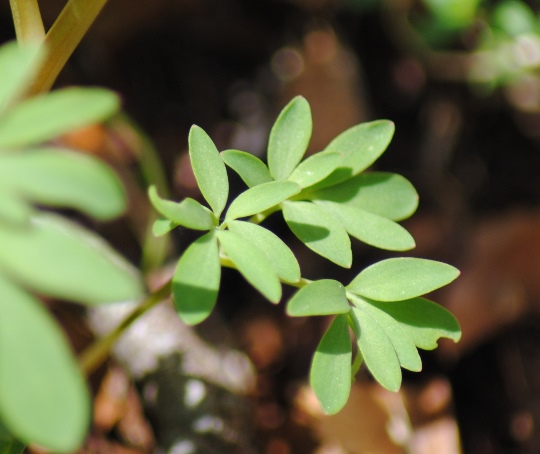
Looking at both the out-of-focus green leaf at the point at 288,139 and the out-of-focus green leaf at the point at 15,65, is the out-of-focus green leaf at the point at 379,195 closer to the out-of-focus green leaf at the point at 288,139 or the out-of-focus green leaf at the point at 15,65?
the out-of-focus green leaf at the point at 288,139

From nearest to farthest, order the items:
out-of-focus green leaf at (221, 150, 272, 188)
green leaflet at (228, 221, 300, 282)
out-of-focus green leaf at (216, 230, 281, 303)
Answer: out-of-focus green leaf at (216, 230, 281, 303) < green leaflet at (228, 221, 300, 282) < out-of-focus green leaf at (221, 150, 272, 188)

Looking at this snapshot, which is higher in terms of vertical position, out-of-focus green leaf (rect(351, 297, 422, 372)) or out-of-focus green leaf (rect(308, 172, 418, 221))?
out-of-focus green leaf (rect(308, 172, 418, 221))

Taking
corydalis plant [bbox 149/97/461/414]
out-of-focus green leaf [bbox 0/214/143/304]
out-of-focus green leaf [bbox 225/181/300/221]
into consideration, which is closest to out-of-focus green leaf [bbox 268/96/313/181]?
corydalis plant [bbox 149/97/461/414]

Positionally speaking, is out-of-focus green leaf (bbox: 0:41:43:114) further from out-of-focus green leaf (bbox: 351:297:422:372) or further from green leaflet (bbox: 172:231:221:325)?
out-of-focus green leaf (bbox: 351:297:422:372)

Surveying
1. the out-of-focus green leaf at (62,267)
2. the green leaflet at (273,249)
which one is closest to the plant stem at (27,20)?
the green leaflet at (273,249)

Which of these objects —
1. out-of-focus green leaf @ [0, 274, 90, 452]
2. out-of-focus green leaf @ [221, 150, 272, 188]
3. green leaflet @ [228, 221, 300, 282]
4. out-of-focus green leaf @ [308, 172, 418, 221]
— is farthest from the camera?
out-of-focus green leaf @ [308, 172, 418, 221]

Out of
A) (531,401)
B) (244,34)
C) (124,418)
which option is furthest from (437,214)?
(124,418)

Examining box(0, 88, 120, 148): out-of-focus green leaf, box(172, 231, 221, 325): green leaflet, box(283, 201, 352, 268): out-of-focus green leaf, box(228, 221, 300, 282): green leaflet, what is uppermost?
box(0, 88, 120, 148): out-of-focus green leaf
